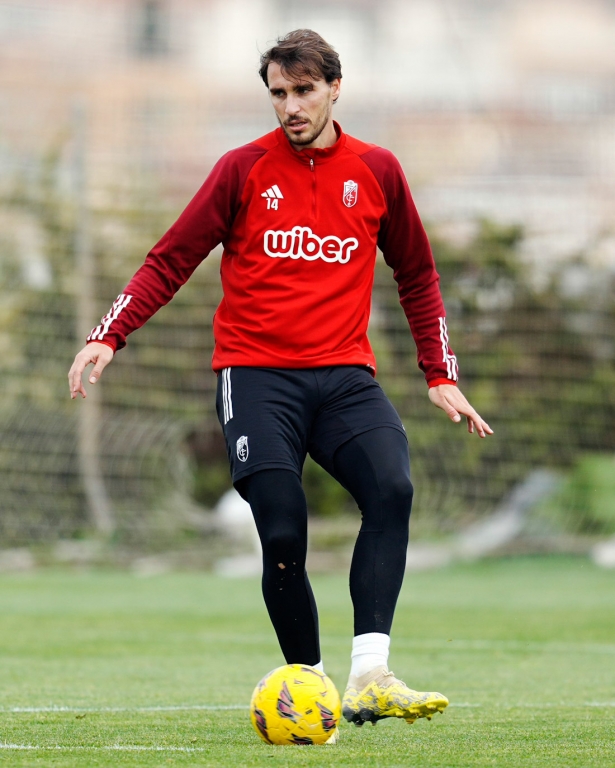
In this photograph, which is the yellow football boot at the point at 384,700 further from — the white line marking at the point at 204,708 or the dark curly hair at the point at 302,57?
the dark curly hair at the point at 302,57

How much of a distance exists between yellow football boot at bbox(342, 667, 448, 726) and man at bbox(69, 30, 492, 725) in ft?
0.05

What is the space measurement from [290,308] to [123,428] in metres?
11.2

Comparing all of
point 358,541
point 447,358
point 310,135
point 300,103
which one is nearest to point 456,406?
point 447,358

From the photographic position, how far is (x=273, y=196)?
4559 millimetres

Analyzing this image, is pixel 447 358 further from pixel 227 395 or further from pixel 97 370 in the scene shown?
pixel 97 370

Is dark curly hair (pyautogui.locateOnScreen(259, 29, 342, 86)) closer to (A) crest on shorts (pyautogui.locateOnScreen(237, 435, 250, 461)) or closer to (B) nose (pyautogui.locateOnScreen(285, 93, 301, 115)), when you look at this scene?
(B) nose (pyautogui.locateOnScreen(285, 93, 301, 115))

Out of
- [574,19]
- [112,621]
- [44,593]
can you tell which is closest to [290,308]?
[112,621]

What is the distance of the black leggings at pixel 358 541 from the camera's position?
14.3 ft

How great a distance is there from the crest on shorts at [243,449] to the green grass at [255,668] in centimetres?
84

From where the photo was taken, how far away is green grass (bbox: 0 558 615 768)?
403 cm

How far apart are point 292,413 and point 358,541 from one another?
0.45m

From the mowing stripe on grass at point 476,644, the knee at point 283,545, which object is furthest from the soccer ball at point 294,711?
the mowing stripe on grass at point 476,644

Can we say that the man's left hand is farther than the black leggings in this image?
Yes

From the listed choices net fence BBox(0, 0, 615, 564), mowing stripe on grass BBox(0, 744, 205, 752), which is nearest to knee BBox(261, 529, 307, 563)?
mowing stripe on grass BBox(0, 744, 205, 752)
